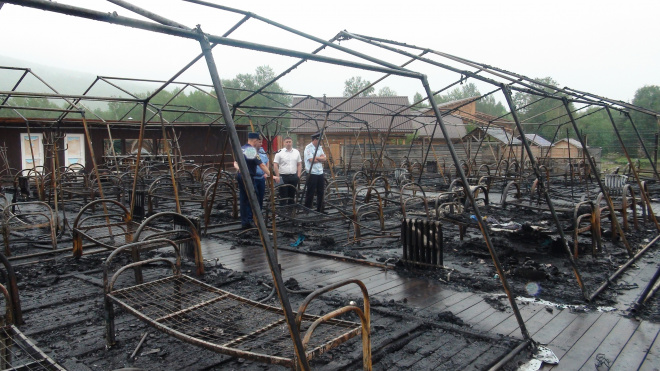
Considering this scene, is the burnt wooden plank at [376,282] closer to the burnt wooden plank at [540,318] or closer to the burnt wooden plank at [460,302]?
the burnt wooden plank at [460,302]

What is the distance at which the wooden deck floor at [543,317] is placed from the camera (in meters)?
3.35

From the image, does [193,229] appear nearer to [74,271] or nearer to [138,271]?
[138,271]

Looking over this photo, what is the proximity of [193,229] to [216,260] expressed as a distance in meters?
1.20

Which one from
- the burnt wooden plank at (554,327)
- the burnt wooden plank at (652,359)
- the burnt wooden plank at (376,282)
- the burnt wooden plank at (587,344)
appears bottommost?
the burnt wooden plank at (652,359)

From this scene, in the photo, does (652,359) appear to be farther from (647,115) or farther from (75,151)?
(647,115)

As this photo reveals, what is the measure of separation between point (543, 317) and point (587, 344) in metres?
0.57

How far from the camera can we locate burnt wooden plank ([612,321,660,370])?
322 centimetres

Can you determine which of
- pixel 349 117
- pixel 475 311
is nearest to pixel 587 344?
pixel 475 311

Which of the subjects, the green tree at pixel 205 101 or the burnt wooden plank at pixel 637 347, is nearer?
the burnt wooden plank at pixel 637 347

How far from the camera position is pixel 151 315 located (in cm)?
343

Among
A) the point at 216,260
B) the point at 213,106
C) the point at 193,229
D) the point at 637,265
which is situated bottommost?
the point at 637,265

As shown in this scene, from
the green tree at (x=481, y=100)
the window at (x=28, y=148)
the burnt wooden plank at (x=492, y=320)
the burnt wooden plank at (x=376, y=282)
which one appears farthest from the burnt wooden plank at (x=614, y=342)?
the green tree at (x=481, y=100)

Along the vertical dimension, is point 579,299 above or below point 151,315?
below

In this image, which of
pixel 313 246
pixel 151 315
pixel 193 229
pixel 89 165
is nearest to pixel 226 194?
pixel 313 246
